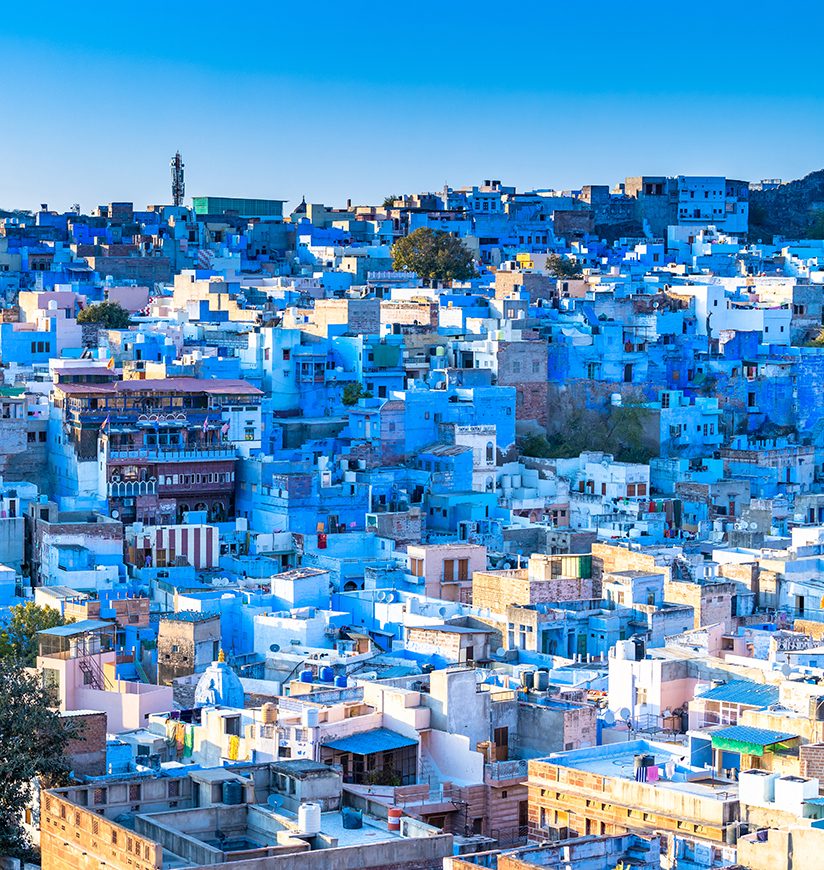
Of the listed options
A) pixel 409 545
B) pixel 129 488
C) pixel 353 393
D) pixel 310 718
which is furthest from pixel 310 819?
pixel 353 393

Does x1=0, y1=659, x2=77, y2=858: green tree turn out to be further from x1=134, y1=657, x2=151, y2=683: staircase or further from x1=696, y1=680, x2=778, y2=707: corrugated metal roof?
x1=134, y1=657, x2=151, y2=683: staircase

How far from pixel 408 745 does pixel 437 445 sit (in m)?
14.8

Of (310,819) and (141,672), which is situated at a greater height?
(310,819)

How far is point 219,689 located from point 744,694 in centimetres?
420

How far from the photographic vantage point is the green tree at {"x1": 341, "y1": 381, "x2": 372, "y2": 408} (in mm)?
32438

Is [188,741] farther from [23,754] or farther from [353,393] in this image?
[353,393]

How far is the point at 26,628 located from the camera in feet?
69.4

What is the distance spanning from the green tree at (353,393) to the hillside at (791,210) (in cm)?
2296

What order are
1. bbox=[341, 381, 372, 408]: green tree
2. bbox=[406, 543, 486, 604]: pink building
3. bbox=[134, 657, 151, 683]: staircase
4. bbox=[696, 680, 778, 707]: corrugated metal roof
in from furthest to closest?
1. bbox=[341, 381, 372, 408]: green tree
2. bbox=[406, 543, 486, 604]: pink building
3. bbox=[134, 657, 151, 683]: staircase
4. bbox=[696, 680, 778, 707]: corrugated metal roof

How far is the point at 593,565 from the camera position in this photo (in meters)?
24.8

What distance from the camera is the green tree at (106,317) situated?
3656 centimetres

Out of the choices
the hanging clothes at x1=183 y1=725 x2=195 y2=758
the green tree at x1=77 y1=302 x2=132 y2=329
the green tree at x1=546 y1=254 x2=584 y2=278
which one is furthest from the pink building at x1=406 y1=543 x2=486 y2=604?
the green tree at x1=546 y1=254 x2=584 y2=278

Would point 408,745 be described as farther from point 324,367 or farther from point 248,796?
point 324,367

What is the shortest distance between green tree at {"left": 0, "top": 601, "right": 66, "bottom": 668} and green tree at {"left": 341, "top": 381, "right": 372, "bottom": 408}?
1082cm
